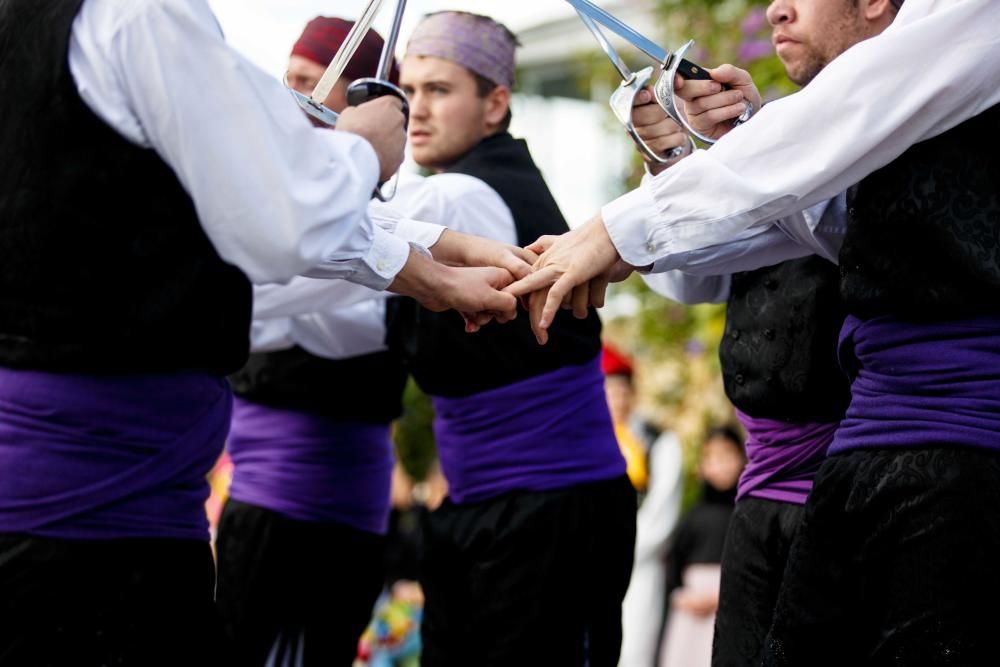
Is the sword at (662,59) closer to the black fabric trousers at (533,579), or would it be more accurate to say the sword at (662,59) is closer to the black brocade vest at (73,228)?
the black brocade vest at (73,228)

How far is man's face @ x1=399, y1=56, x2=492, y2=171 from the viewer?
3.73 meters

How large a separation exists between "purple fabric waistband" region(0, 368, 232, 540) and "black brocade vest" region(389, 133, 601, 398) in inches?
44.6

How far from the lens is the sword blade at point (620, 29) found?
260 cm

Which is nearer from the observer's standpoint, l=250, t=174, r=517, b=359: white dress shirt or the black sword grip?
the black sword grip

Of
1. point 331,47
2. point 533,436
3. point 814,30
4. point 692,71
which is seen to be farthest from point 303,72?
point 814,30

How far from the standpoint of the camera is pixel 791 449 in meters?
2.73

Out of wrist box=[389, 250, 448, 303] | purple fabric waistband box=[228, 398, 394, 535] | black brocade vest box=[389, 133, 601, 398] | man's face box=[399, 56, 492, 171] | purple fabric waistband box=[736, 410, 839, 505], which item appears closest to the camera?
wrist box=[389, 250, 448, 303]

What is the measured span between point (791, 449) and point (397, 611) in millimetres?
4011

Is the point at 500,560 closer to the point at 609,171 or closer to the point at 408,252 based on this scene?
the point at 408,252

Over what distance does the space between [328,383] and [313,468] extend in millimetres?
246

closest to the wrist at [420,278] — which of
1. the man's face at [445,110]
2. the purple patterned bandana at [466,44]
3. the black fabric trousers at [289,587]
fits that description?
the man's face at [445,110]

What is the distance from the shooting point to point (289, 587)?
3803 millimetres

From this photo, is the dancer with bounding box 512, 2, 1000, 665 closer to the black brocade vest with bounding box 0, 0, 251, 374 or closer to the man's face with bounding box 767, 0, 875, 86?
the man's face with bounding box 767, 0, 875, 86

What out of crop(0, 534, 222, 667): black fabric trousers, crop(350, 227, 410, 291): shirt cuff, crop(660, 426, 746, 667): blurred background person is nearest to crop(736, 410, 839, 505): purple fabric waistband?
crop(350, 227, 410, 291): shirt cuff
